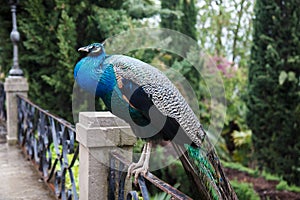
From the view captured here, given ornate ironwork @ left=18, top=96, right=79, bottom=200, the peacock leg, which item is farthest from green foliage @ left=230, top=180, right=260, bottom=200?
the peacock leg

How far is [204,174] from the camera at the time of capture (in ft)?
7.27

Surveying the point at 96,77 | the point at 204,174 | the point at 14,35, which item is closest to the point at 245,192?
the point at 204,174

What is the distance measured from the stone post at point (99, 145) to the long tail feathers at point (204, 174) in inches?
15.6

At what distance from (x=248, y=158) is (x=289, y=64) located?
110 inches

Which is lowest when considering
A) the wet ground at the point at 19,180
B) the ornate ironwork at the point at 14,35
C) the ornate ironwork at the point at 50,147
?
the wet ground at the point at 19,180

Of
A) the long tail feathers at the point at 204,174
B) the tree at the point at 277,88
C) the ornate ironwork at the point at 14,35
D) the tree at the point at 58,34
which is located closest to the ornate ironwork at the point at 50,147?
the ornate ironwork at the point at 14,35

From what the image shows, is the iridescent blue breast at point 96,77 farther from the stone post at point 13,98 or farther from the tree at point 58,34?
the stone post at point 13,98

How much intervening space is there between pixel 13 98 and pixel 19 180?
183cm

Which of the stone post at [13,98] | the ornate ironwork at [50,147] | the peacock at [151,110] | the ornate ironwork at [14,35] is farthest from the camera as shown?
the stone post at [13,98]

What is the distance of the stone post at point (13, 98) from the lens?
5.36m

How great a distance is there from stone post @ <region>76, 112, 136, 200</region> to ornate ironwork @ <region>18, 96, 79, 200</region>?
0.43 meters

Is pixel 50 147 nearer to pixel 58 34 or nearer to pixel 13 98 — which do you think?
pixel 13 98

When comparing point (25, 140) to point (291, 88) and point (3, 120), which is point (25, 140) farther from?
point (291, 88)

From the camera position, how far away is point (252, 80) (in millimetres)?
7230
